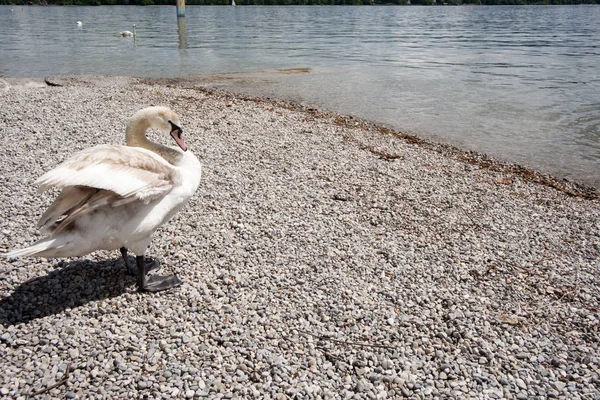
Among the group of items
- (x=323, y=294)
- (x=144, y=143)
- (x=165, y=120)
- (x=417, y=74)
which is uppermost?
(x=417, y=74)

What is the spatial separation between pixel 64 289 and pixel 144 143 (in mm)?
1713

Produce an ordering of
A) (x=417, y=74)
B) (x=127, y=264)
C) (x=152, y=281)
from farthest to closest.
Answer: (x=417, y=74), (x=127, y=264), (x=152, y=281)

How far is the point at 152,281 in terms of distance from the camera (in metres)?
4.84

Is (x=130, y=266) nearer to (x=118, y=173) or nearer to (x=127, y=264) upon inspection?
(x=127, y=264)

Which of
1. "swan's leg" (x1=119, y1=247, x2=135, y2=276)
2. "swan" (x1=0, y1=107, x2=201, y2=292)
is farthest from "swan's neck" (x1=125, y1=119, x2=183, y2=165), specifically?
"swan's leg" (x1=119, y1=247, x2=135, y2=276)

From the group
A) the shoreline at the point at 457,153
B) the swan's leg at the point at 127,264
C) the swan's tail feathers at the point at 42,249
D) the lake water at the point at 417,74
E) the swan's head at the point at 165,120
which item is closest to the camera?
the swan's tail feathers at the point at 42,249

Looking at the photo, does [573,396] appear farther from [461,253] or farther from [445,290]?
[461,253]

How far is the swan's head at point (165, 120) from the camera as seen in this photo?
15.7 ft

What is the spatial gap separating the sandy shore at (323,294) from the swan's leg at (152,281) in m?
0.13

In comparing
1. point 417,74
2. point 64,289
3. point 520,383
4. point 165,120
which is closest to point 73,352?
point 64,289

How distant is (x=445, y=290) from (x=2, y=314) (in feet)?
14.7

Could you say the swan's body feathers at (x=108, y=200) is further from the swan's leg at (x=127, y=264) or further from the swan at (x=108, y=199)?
the swan's leg at (x=127, y=264)

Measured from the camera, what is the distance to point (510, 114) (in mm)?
15008

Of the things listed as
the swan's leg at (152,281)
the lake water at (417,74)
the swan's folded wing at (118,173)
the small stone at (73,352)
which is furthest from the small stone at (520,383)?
the lake water at (417,74)
